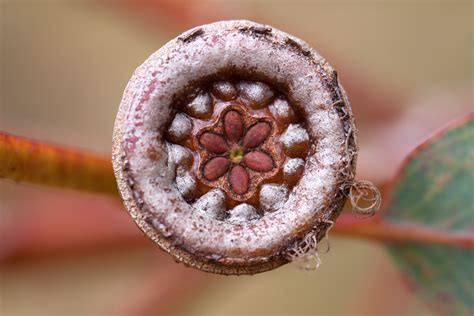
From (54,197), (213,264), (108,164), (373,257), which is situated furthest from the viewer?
(373,257)

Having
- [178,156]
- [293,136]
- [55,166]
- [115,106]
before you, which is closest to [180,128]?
[178,156]

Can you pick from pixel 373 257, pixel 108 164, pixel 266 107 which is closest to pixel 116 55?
pixel 373 257

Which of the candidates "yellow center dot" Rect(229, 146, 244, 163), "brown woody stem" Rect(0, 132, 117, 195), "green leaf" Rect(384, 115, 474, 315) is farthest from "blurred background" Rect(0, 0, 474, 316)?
"yellow center dot" Rect(229, 146, 244, 163)

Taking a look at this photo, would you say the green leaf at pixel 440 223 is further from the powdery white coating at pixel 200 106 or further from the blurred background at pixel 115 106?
the powdery white coating at pixel 200 106

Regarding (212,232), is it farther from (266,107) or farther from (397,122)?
(397,122)

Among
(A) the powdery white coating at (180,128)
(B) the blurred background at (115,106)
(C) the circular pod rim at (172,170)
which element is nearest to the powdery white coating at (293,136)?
(C) the circular pod rim at (172,170)

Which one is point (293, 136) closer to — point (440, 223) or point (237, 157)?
point (237, 157)
